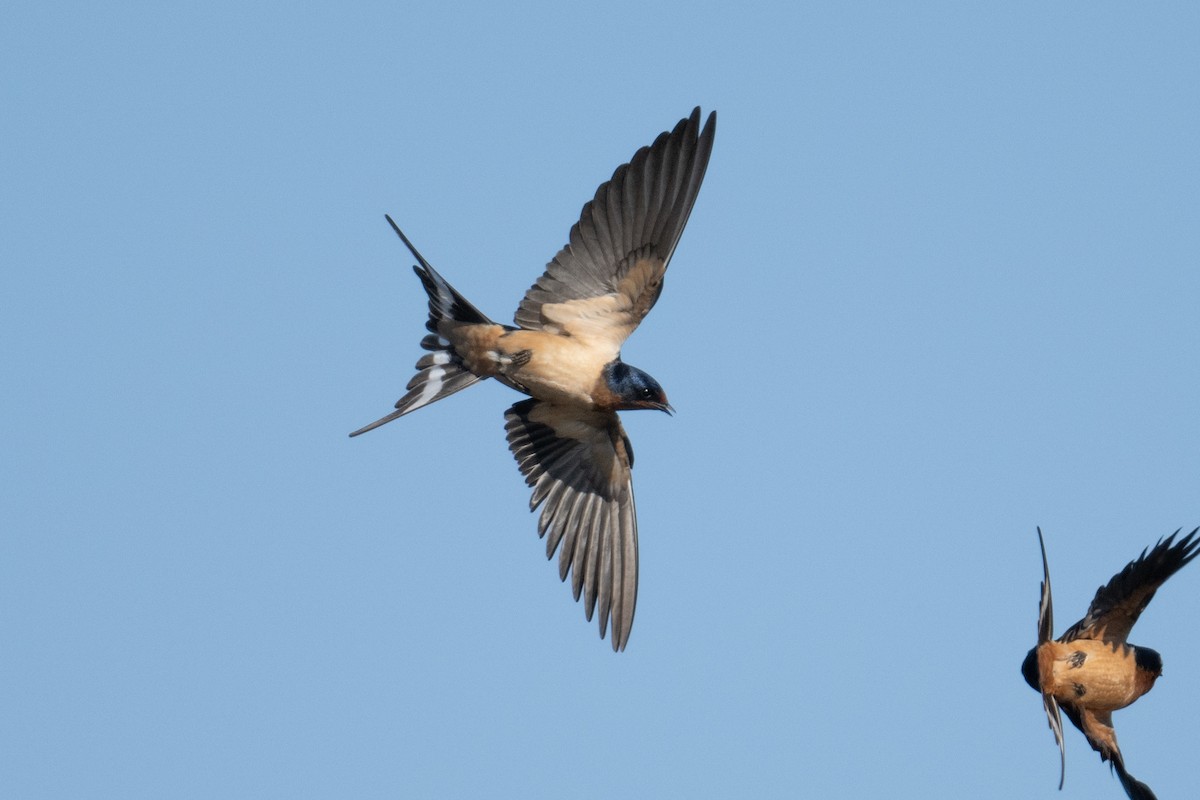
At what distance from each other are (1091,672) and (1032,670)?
246 millimetres

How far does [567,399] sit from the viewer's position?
7.64 meters

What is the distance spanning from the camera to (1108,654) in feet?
23.5

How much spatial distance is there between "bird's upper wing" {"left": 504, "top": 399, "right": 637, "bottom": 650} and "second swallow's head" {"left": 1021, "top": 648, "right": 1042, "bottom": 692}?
5.82 ft

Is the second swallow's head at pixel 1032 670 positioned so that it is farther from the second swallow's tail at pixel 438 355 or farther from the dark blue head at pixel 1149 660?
the second swallow's tail at pixel 438 355

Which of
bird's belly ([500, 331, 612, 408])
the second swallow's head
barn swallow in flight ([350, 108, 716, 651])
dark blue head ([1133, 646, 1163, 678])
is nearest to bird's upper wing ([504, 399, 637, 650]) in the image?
barn swallow in flight ([350, 108, 716, 651])

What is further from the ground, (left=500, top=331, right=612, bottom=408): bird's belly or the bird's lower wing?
(left=500, top=331, right=612, bottom=408): bird's belly

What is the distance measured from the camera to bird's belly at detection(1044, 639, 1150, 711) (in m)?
7.11

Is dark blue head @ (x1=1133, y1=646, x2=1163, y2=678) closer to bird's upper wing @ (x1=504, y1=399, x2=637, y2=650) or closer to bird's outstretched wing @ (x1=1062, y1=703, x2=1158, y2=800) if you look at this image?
bird's outstretched wing @ (x1=1062, y1=703, x2=1158, y2=800)

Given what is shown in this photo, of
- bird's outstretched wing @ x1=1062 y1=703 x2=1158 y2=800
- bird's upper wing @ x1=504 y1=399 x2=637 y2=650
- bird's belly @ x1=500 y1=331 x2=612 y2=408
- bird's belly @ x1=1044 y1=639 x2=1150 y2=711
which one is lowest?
bird's outstretched wing @ x1=1062 y1=703 x2=1158 y2=800

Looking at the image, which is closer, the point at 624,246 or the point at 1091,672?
the point at 1091,672

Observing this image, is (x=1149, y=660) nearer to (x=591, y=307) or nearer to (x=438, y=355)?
(x=591, y=307)

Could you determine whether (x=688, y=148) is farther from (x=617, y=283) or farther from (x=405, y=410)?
(x=405, y=410)

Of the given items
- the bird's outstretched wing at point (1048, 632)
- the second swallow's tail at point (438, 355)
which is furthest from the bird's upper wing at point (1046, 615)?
the second swallow's tail at point (438, 355)

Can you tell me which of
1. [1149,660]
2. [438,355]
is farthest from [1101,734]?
[438,355]
